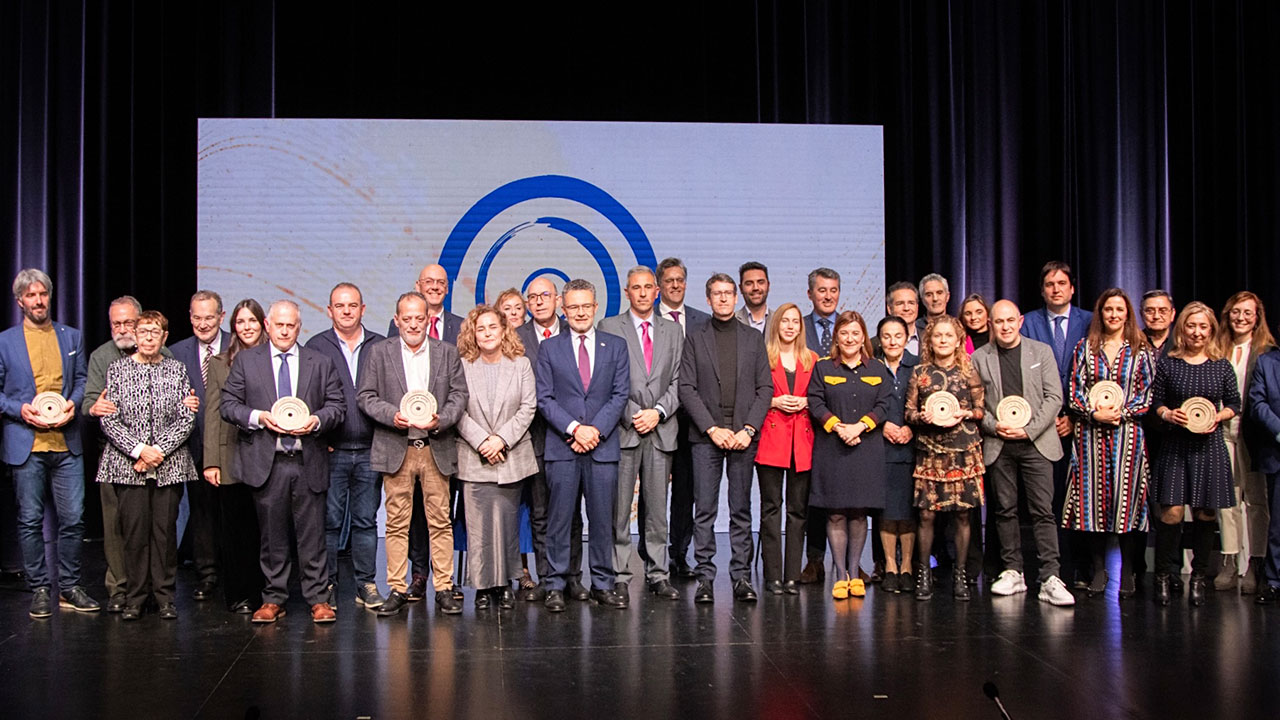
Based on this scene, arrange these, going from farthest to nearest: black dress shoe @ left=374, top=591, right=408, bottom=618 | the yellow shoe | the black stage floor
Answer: the yellow shoe → black dress shoe @ left=374, top=591, right=408, bottom=618 → the black stage floor

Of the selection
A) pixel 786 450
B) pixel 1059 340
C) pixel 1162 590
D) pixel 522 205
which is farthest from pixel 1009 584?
pixel 522 205

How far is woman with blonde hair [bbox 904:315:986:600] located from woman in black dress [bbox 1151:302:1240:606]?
95 cm

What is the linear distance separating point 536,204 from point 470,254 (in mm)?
595

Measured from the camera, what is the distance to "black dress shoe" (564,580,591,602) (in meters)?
5.61

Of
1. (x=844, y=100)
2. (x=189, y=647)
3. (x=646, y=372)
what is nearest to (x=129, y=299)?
(x=189, y=647)

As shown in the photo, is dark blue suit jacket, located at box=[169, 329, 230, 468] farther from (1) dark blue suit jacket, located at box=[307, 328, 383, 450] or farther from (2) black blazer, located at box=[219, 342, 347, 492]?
(1) dark blue suit jacket, located at box=[307, 328, 383, 450]

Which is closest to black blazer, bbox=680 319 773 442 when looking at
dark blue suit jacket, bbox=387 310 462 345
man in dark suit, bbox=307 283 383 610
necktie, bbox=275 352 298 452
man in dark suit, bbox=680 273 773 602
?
man in dark suit, bbox=680 273 773 602

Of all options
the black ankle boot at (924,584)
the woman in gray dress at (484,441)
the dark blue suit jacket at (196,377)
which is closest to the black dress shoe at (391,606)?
the woman in gray dress at (484,441)

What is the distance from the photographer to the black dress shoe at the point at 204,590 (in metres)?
5.70

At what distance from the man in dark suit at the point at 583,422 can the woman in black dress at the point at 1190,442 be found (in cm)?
279

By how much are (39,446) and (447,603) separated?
7.17 ft

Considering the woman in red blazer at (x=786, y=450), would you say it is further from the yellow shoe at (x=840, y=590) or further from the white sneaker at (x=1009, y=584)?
the white sneaker at (x=1009, y=584)

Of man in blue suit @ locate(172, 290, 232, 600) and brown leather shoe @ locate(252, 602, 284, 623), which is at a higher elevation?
man in blue suit @ locate(172, 290, 232, 600)

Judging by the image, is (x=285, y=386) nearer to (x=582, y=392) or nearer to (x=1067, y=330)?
(x=582, y=392)
